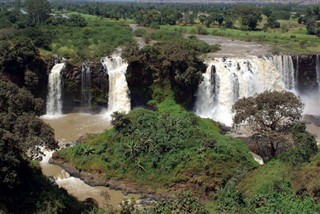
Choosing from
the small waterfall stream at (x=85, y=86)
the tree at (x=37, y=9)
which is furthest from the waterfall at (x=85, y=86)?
the tree at (x=37, y=9)

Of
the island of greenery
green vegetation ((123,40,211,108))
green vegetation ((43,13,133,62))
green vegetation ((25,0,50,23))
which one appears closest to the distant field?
the island of greenery

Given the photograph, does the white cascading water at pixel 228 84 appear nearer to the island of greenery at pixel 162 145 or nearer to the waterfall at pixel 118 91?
the island of greenery at pixel 162 145

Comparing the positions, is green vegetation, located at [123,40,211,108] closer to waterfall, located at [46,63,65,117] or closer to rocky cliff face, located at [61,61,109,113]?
rocky cliff face, located at [61,61,109,113]

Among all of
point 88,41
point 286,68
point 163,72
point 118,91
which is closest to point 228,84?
point 163,72

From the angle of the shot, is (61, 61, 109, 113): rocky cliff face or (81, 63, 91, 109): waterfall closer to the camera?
(61, 61, 109, 113): rocky cliff face

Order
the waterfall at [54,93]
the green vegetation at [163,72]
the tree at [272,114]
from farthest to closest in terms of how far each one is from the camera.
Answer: the waterfall at [54,93], the green vegetation at [163,72], the tree at [272,114]

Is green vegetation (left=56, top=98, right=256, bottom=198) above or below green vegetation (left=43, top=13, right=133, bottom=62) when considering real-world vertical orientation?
below

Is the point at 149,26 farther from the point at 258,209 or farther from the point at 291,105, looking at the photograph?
the point at 258,209

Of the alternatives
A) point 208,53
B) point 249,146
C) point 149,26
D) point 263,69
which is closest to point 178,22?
point 149,26

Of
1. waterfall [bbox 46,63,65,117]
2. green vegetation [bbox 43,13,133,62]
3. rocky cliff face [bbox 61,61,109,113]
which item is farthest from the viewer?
green vegetation [bbox 43,13,133,62]
